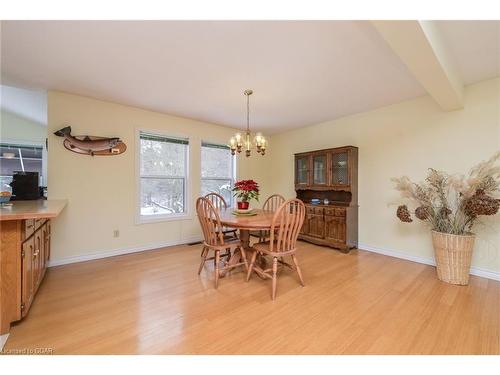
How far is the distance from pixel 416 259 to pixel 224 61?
351cm

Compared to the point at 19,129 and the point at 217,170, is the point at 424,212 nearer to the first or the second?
the point at 217,170

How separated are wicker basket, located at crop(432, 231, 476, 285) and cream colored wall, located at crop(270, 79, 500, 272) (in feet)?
1.43

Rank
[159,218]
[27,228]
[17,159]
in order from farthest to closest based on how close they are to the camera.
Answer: [17,159] < [159,218] < [27,228]

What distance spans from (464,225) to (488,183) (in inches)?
21.3

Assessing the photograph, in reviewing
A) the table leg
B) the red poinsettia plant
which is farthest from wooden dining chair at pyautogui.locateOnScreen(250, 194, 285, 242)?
the red poinsettia plant

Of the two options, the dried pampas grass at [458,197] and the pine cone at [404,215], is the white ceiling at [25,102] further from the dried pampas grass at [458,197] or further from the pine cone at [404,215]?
the dried pampas grass at [458,197]

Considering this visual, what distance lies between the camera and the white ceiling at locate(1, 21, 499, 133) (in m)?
1.75

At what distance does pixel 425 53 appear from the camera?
1.62 metres

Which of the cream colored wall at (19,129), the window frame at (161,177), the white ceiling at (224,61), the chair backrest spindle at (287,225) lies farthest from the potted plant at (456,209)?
the cream colored wall at (19,129)

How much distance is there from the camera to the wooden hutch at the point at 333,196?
11.8ft

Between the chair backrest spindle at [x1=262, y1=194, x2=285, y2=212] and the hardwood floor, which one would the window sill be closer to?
the hardwood floor

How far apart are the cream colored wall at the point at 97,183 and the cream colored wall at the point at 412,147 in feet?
10.5

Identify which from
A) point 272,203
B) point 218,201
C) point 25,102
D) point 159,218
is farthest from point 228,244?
point 25,102
